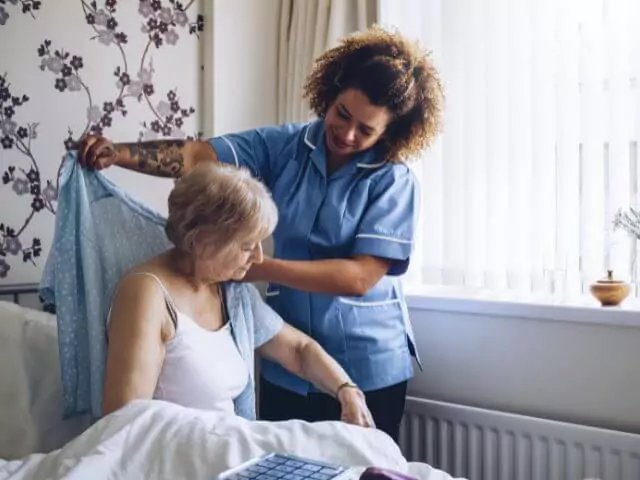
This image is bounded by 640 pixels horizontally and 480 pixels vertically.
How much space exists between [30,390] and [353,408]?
0.72 meters

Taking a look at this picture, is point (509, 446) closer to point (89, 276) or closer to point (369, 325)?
point (369, 325)

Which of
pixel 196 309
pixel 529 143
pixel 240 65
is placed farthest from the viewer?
pixel 240 65

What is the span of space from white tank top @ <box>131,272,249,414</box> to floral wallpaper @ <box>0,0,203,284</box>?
73 cm

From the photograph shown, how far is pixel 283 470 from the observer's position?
3.33 feet

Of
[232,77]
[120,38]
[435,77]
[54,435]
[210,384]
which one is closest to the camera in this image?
[210,384]

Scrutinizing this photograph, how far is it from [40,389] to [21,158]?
696 millimetres

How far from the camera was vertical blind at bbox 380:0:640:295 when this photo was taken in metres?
2.12

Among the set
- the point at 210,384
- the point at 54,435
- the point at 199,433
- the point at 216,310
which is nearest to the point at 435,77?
the point at 216,310

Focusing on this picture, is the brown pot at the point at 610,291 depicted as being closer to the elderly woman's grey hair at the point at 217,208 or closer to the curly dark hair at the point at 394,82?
the curly dark hair at the point at 394,82

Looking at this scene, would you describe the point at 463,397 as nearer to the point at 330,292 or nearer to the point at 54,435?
the point at 330,292

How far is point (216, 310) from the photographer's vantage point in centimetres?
170

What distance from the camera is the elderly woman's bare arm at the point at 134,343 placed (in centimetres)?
138

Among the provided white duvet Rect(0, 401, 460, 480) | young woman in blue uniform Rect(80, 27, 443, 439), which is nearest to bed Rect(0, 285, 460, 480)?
white duvet Rect(0, 401, 460, 480)

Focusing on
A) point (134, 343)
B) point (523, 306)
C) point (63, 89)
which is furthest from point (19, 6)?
point (523, 306)
